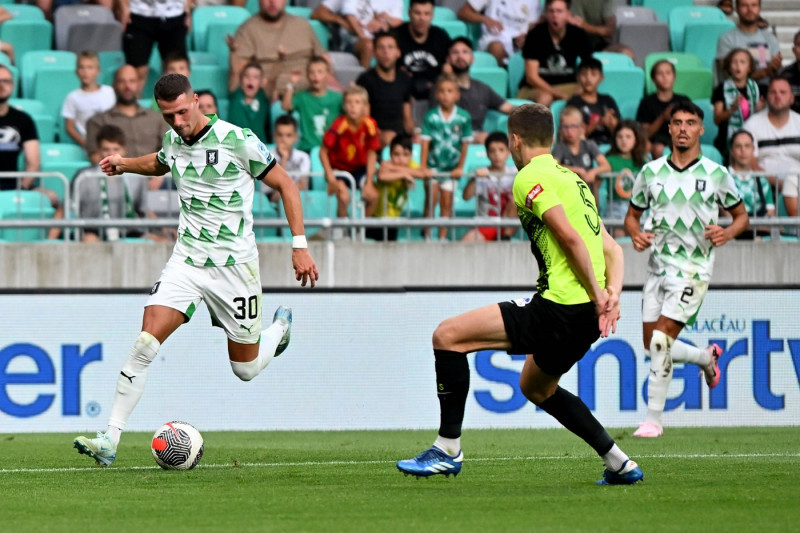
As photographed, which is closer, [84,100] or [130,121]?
[130,121]

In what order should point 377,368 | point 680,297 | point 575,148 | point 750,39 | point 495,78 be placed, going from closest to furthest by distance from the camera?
point 680,297, point 377,368, point 575,148, point 495,78, point 750,39

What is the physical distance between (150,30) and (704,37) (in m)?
7.21

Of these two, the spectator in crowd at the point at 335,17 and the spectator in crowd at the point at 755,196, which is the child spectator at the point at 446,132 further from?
the spectator in crowd at the point at 755,196

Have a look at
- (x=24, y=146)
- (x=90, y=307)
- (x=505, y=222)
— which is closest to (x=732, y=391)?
(x=505, y=222)

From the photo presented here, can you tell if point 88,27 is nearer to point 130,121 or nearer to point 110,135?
point 130,121

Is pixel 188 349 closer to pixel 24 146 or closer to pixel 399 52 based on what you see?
pixel 24 146

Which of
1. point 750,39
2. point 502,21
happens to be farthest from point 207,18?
point 750,39

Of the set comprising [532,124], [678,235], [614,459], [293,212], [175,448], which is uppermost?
[532,124]

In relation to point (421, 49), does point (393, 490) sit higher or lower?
lower

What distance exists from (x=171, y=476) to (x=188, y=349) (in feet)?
14.6

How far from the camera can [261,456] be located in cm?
934

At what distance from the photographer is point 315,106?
15.2m

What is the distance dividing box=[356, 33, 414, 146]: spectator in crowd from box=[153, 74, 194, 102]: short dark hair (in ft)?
24.0

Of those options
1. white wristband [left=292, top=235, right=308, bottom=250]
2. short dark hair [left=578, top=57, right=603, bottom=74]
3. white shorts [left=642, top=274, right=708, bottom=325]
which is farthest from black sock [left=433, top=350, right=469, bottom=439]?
short dark hair [left=578, top=57, right=603, bottom=74]
